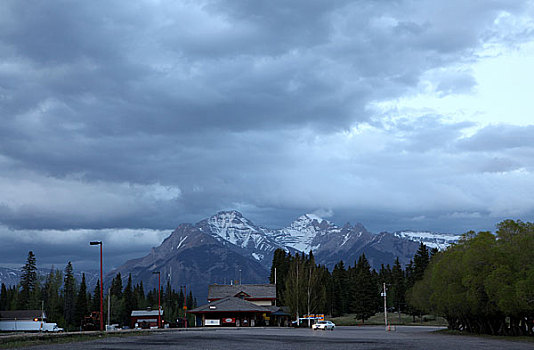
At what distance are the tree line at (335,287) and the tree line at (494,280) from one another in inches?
2098

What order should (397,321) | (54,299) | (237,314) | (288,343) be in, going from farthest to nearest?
(54,299), (397,321), (237,314), (288,343)

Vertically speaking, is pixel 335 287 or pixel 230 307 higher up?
pixel 335 287

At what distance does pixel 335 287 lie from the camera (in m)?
170

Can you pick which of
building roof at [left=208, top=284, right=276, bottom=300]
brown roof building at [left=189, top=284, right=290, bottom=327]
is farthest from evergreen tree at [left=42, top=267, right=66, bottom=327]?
brown roof building at [left=189, top=284, right=290, bottom=327]

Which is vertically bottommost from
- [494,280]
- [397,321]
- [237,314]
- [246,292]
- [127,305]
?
[397,321]

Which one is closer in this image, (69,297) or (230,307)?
(230,307)

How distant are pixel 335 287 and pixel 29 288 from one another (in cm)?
8817

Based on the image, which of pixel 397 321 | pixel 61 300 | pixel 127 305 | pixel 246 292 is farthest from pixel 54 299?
pixel 397 321

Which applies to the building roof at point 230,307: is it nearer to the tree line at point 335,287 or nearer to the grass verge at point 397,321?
the tree line at point 335,287

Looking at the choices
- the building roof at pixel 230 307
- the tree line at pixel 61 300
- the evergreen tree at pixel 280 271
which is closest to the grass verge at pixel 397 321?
the evergreen tree at pixel 280 271

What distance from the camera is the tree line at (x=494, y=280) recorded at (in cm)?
5412

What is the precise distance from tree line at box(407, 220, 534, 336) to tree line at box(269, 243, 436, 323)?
53283mm

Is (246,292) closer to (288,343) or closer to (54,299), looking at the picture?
(54,299)

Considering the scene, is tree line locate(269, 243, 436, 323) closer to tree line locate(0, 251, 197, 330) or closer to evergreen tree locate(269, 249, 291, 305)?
evergreen tree locate(269, 249, 291, 305)
